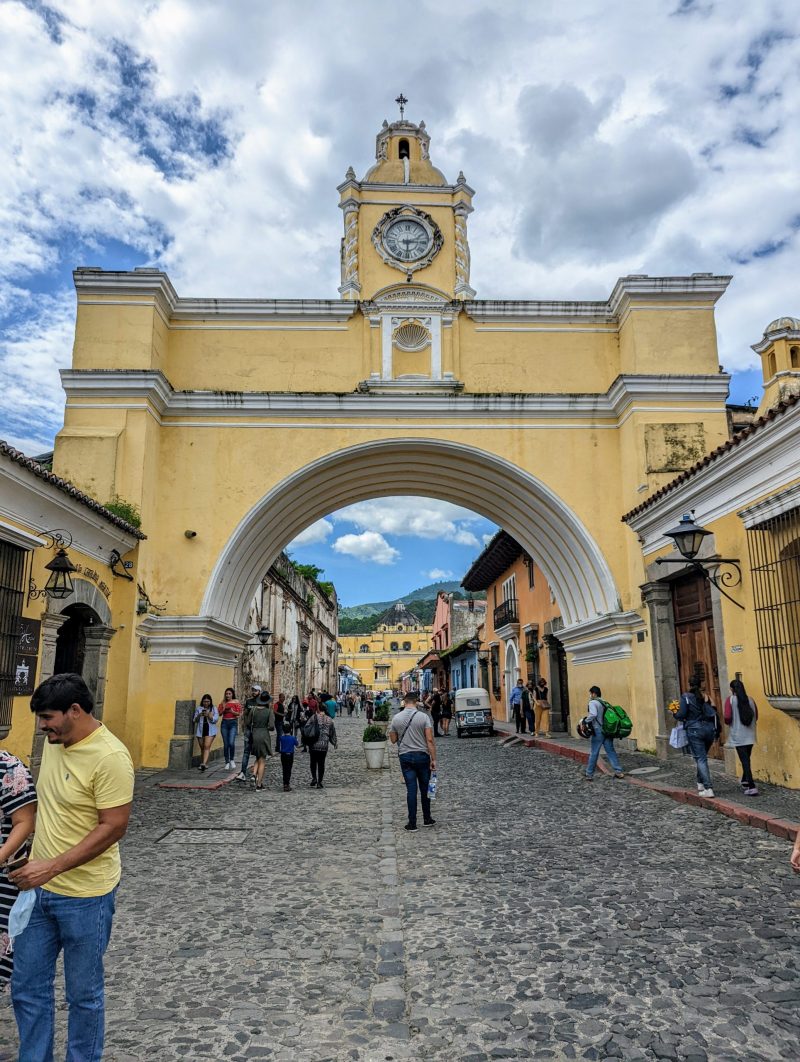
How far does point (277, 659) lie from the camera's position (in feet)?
87.1

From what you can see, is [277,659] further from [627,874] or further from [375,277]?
[627,874]

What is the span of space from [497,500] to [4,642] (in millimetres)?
10051

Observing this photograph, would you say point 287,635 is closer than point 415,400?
No

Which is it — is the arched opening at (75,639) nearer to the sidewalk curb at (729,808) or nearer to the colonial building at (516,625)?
the sidewalk curb at (729,808)

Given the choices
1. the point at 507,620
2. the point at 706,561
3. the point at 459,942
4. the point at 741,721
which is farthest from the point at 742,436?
the point at 507,620

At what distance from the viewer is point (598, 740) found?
34.5 ft

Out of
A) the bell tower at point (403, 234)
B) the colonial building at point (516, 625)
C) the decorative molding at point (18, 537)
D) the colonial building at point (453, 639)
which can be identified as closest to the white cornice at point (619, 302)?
the bell tower at point (403, 234)

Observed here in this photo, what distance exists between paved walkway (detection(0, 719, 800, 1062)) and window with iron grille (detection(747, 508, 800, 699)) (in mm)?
1686

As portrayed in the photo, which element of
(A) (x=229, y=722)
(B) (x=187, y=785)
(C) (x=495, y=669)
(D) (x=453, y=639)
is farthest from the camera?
(D) (x=453, y=639)

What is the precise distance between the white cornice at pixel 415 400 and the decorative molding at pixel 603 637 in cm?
376

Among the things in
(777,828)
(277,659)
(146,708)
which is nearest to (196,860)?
(777,828)

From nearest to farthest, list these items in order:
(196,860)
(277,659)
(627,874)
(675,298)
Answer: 1. (627,874)
2. (196,860)
3. (675,298)
4. (277,659)

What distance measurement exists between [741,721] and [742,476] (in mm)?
2787

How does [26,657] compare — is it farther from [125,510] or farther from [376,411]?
[376,411]
